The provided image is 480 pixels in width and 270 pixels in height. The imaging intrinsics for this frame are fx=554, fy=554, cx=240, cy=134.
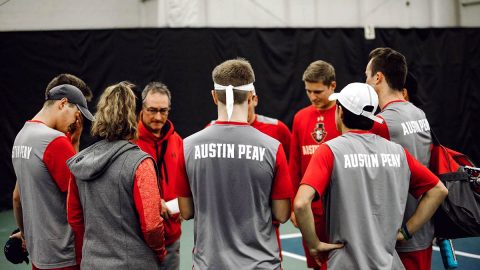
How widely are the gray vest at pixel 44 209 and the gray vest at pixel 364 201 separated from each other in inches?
65.6

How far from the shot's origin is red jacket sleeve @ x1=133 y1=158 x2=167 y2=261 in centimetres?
302

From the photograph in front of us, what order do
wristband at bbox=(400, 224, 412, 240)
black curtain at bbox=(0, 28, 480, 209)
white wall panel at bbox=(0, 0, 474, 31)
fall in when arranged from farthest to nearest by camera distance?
1. white wall panel at bbox=(0, 0, 474, 31)
2. black curtain at bbox=(0, 28, 480, 209)
3. wristband at bbox=(400, 224, 412, 240)

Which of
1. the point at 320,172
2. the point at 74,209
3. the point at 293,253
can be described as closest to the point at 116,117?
the point at 74,209

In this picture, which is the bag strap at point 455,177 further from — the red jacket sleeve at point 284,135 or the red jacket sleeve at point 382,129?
the red jacket sleeve at point 284,135

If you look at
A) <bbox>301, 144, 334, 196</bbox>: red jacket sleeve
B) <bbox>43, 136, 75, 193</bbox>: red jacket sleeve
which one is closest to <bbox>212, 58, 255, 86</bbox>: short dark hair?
<bbox>301, 144, 334, 196</bbox>: red jacket sleeve

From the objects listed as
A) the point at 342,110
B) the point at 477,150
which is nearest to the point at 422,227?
the point at 342,110

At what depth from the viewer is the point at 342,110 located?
10.4 feet

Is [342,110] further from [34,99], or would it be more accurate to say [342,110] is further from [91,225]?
[34,99]

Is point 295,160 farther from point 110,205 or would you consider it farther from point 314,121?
point 110,205

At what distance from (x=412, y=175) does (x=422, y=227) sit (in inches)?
19.5

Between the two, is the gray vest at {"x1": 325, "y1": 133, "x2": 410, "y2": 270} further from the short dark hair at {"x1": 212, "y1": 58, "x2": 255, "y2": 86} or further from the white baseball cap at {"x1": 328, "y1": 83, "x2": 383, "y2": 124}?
the short dark hair at {"x1": 212, "y1": 58, "x2": 255, "y2": 86}

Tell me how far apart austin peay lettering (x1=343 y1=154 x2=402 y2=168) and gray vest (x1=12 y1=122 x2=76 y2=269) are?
1.79 meters

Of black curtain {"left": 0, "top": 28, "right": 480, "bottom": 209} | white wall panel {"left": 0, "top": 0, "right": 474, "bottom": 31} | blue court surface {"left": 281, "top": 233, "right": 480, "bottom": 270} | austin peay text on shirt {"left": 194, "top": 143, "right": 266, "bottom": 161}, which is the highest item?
white wall panel {"left": 0, "top": 0, "right": 474, "bottom": 31}

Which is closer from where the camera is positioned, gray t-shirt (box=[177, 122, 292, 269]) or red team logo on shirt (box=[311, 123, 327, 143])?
gray t-shirt (box=[177, 122, 292, 269])
